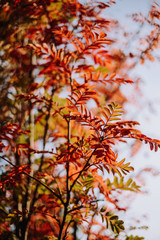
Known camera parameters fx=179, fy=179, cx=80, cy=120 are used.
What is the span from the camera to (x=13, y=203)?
2.43 m

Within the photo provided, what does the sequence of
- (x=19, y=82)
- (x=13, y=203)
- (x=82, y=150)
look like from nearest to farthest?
(x=82, y=150) < (x=13, y=203) < (x=19, y=82)

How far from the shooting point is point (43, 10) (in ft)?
6.43

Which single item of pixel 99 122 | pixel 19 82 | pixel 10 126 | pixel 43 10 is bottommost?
pixel 99 122

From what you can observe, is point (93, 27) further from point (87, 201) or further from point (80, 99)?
point (87, 201)

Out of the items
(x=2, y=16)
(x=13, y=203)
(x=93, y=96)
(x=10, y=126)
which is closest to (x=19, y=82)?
(x=2, y=16)

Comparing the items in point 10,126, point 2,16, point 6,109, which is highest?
point 2,16

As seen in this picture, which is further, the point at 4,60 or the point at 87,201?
the point at 4,60

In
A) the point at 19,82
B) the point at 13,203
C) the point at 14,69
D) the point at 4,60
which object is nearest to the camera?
the point at 13,203

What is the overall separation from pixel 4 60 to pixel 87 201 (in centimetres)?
258

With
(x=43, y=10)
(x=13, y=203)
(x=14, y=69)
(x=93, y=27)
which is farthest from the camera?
(x=14, y=69)

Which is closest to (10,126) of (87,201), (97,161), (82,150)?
(82,150)

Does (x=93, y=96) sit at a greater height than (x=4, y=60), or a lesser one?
lesser

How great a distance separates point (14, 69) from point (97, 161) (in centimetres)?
256

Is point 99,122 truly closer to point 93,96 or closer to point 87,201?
point 93,96
